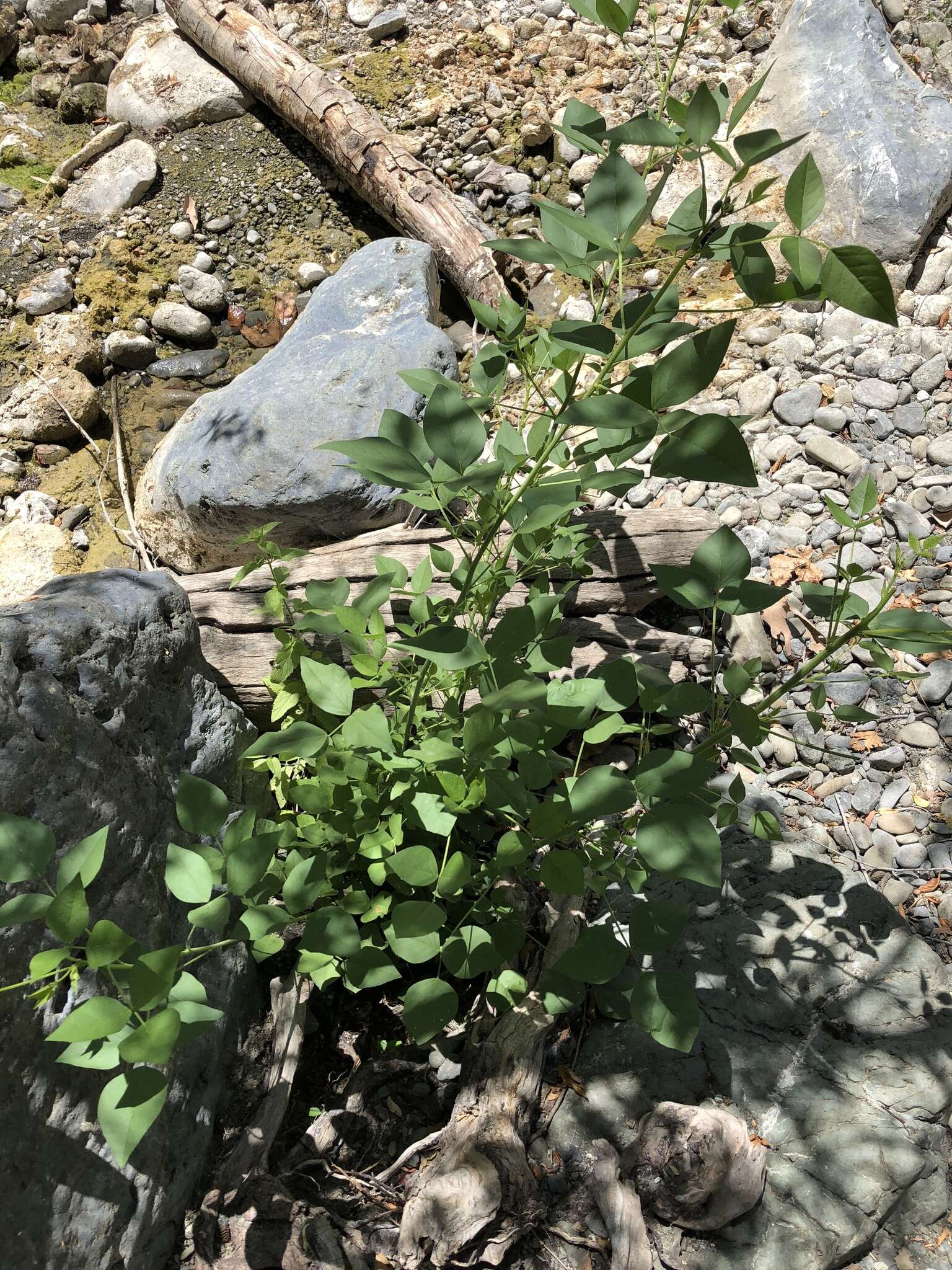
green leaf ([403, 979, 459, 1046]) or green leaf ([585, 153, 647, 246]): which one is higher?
green leaf ([585, 153, 647, 246])

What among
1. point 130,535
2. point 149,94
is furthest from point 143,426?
point 149,94

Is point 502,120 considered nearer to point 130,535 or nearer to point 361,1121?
point 130,535

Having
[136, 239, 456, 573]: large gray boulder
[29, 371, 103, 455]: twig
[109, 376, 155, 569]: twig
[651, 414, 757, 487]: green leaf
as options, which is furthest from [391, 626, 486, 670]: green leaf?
[29, 371, 103, 455]: twig

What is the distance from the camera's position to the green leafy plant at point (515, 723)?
1.09 meters

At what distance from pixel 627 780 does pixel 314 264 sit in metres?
4.55

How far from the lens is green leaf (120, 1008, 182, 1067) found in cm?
103

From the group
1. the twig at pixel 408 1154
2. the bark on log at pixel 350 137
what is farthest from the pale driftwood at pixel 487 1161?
the bark on log at pixel 350 137

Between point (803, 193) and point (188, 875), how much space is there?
3.70 feet

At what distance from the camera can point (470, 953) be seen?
1.56 meters

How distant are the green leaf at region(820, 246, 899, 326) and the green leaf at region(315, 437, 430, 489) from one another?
0.60 metres

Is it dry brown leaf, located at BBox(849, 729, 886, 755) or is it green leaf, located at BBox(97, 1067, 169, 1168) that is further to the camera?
dry brown leaf, located at BBox(849, 729, 886, 755)

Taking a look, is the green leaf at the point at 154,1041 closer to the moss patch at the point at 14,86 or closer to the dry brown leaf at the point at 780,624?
the dry brown leaf at the point at 780,624

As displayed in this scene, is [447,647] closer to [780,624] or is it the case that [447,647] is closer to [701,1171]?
[701,1171]

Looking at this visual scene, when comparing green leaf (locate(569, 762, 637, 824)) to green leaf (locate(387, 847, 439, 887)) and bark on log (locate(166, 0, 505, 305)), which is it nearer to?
green leaf (locate(387, 847, 439, 887))
